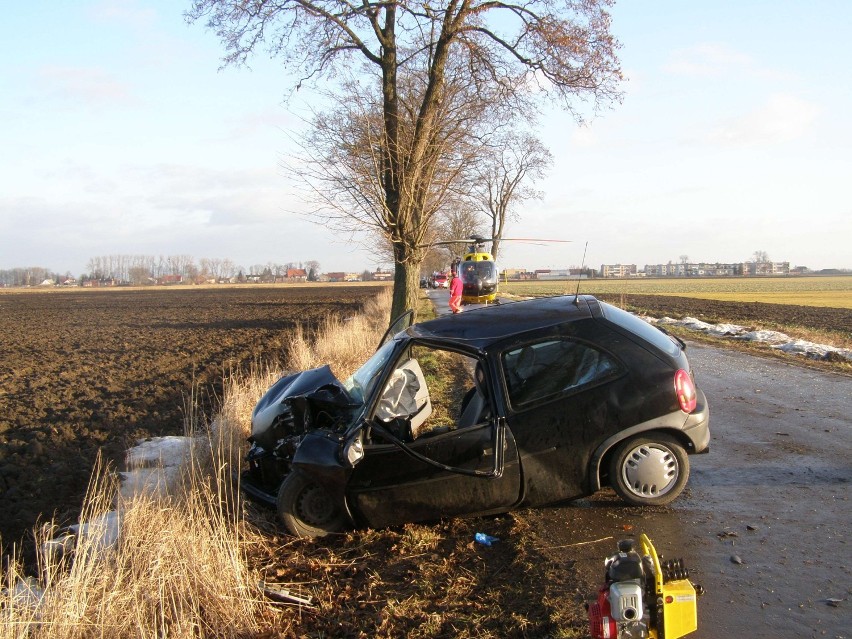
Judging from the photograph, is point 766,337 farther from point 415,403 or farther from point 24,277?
point 24,277

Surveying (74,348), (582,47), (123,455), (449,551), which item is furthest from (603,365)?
(74,348)

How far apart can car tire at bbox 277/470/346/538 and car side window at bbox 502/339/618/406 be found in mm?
1638

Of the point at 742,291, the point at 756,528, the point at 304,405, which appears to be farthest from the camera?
the point at 742,291

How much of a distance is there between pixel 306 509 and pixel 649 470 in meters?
2.57

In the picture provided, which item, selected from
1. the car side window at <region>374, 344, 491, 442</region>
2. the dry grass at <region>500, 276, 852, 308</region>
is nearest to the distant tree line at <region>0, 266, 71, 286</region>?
the dry grass at <region>500, 276, 852, 308</region>

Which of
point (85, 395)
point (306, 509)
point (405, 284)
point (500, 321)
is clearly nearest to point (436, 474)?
point (306, 509)

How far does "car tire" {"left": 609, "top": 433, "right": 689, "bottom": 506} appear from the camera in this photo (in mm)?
5539

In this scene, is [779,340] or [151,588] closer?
[151,588]

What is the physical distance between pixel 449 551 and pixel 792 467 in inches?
131

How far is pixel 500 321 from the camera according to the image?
19.2 ft

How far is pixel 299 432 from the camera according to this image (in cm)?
623

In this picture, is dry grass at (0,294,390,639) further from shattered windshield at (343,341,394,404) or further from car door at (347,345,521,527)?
shattered windshield at (343,341,394,404)

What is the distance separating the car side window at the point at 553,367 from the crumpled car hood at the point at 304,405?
4.18 ft

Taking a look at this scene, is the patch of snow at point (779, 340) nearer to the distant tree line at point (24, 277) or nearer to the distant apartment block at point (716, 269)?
the distant apartment block at point (716, 269)
